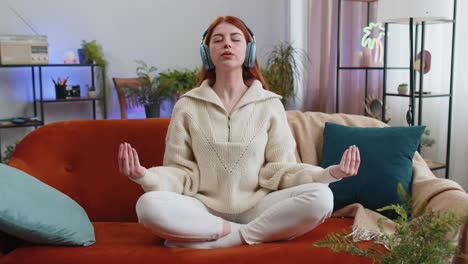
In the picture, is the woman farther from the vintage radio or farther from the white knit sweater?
the vintage radio

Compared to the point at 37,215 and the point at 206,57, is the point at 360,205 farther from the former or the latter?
the point at 37,215

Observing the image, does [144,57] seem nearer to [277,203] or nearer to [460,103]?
[460,103]

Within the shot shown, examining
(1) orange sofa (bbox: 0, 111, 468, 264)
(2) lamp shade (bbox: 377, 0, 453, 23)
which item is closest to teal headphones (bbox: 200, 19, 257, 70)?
(1) orange sofa (bbox: 0, 111, 468, 264)

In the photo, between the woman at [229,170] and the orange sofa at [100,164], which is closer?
the woman at [229,170]

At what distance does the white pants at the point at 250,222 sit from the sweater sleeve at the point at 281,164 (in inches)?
3.1

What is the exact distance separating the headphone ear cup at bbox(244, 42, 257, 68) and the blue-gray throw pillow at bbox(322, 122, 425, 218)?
20.2 inches

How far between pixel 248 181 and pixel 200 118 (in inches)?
12.5

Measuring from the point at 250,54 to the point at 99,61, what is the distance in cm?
324

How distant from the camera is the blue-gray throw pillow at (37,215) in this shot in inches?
62.7

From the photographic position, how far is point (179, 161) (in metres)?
1.98

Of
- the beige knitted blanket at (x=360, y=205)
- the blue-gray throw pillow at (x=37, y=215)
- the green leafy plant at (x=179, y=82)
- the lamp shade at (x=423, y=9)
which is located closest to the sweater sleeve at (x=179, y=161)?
the blue-gray throw pillow at (x=37, y=215)

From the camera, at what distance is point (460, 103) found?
3.59 m

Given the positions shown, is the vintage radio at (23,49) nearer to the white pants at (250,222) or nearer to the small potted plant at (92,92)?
the small potted plant at (92,92)

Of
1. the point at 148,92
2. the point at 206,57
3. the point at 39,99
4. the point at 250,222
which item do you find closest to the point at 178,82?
the point at 148,92
